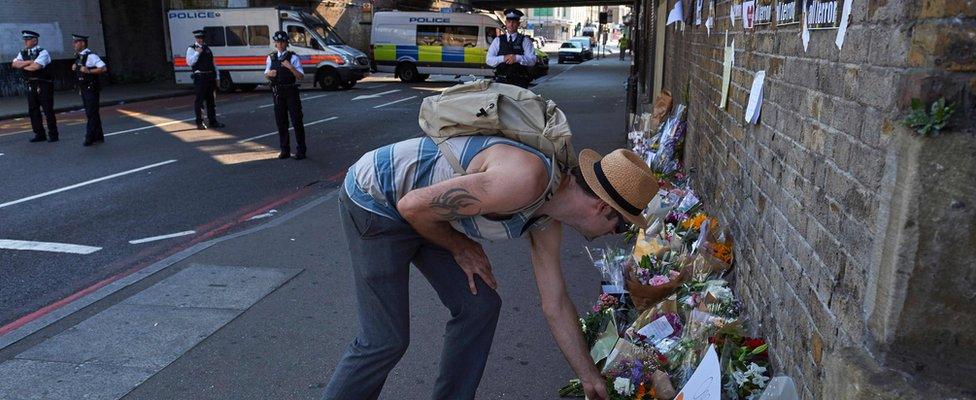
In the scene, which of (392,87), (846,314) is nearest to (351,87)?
(392,87)

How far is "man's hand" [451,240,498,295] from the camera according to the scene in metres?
2.61

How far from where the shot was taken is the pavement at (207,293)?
3553 millimetres

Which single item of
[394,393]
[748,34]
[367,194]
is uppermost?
[748,34]

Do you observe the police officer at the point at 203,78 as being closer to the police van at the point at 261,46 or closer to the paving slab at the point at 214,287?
the police van at the point at 261,46

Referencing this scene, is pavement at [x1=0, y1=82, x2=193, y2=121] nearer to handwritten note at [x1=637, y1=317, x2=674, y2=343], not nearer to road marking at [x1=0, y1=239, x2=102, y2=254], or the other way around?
road marking at [x1=0, y1=239, x2=102, y2=254]

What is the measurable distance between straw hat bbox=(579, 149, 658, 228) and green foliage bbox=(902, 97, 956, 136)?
836 mm

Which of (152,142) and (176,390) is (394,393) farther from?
(152,142)

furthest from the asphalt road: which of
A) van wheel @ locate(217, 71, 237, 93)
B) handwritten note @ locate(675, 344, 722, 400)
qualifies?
van wheel @ locate(217, 71, 237, 93)

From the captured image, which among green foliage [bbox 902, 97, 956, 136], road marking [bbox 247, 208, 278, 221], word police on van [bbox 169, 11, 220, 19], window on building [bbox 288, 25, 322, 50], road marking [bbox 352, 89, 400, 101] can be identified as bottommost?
road marking [bbox 247, 208, 278, 221]

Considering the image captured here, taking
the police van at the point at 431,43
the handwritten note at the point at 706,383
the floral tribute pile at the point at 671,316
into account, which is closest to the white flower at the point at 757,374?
the floral tribute pile at the point at 671,316

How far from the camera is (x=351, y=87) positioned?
77.7ft

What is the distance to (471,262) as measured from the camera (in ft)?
8.60

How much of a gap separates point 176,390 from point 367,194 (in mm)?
1625

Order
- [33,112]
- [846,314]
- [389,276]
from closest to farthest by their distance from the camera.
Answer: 1. [846,314]
2. [389,276]
3. [33,112]
